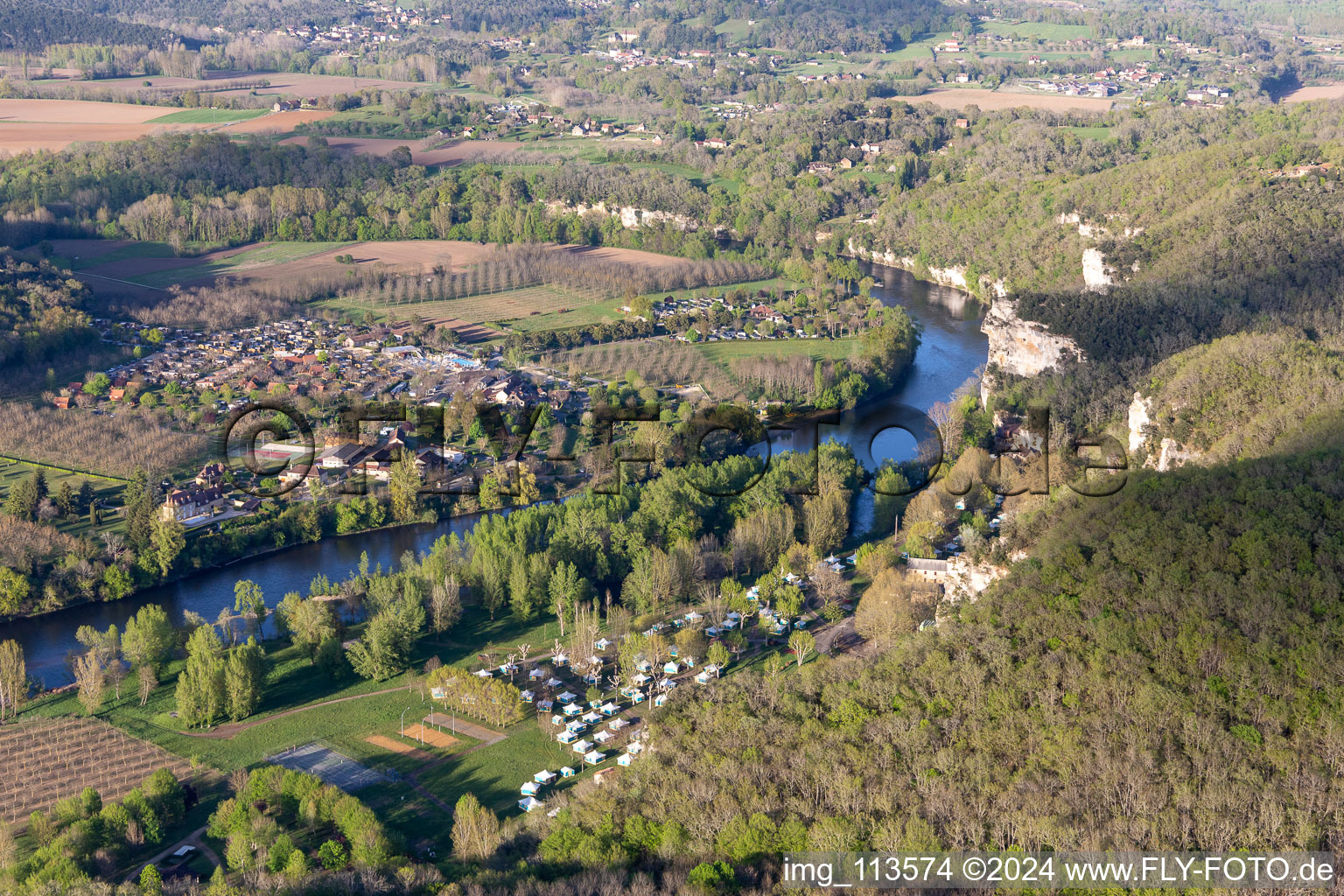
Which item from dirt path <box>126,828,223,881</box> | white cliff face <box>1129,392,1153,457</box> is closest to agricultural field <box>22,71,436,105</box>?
white cliff face <box>1129,392,1153,457</box>

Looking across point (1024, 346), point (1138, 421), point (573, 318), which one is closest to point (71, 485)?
point (573, 318)

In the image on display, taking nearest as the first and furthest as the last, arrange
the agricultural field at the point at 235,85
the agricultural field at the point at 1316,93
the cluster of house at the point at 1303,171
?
the cluster of house at the point at 1303,171 < the agricultural field at the point at 235,85 < the agricultural field at the point at 1316,93

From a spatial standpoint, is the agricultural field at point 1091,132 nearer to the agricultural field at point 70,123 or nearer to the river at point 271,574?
the river at point 271,574

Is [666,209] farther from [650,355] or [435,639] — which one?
[435,639]

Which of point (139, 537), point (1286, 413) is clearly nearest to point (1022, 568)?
point (1286, 413)

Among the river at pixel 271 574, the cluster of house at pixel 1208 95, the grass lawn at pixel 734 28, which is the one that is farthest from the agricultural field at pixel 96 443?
the grass lawn at pixel 734 28
